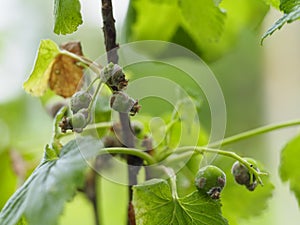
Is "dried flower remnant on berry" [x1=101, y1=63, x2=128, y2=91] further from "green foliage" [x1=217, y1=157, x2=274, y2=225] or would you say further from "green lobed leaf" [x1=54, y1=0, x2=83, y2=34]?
"green foliage" [x1=217, y1=157, x2=274, y2=225]

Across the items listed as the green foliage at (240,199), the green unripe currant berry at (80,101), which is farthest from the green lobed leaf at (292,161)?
the green unripe currant berry at (80,101)

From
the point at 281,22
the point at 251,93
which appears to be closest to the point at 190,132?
the point at 281,22

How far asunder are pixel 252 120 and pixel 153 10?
705 millimetres

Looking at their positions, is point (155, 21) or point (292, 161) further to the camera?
point (155, 21)

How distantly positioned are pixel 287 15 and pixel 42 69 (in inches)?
8.7

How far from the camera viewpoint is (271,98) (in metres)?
1.57

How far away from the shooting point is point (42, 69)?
50 cm

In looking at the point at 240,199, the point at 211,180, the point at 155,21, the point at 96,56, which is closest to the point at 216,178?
the point at 211,180

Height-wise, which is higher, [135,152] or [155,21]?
[155,21]

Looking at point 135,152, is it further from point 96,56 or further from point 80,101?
point 96,56

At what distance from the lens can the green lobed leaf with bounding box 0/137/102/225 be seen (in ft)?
1.24

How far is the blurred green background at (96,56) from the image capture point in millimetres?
779

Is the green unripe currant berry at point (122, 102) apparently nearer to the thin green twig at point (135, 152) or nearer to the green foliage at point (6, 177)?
the thin green twig at point (135, 152)

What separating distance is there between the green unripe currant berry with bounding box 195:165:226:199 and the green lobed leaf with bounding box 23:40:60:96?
0.17m
